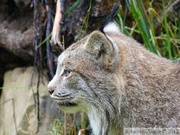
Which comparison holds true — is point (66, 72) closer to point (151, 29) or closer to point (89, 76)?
point (89, 76)

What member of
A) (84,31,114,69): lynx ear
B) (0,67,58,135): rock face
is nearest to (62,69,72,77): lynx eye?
(84,31,114,69): lynx ear

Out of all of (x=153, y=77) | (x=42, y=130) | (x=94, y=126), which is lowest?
(x=42, y=130)

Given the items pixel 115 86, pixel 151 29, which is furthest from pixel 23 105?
pixel 115 86

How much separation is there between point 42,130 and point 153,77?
196 centimetres

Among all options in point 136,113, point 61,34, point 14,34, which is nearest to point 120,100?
point 136,113

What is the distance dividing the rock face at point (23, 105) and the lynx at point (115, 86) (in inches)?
64.0

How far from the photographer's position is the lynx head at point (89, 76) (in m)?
2.58

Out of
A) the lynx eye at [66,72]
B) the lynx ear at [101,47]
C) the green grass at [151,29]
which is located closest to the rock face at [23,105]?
the green grass at [151,29]

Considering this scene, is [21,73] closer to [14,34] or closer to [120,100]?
[14,34]

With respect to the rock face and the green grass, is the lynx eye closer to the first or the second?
the green grass

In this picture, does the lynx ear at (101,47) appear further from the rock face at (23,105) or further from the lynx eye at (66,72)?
the rock face at (23,105)

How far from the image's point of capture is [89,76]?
2600 mm

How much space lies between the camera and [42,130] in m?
4.44

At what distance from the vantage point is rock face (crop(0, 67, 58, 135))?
14.7 ft
